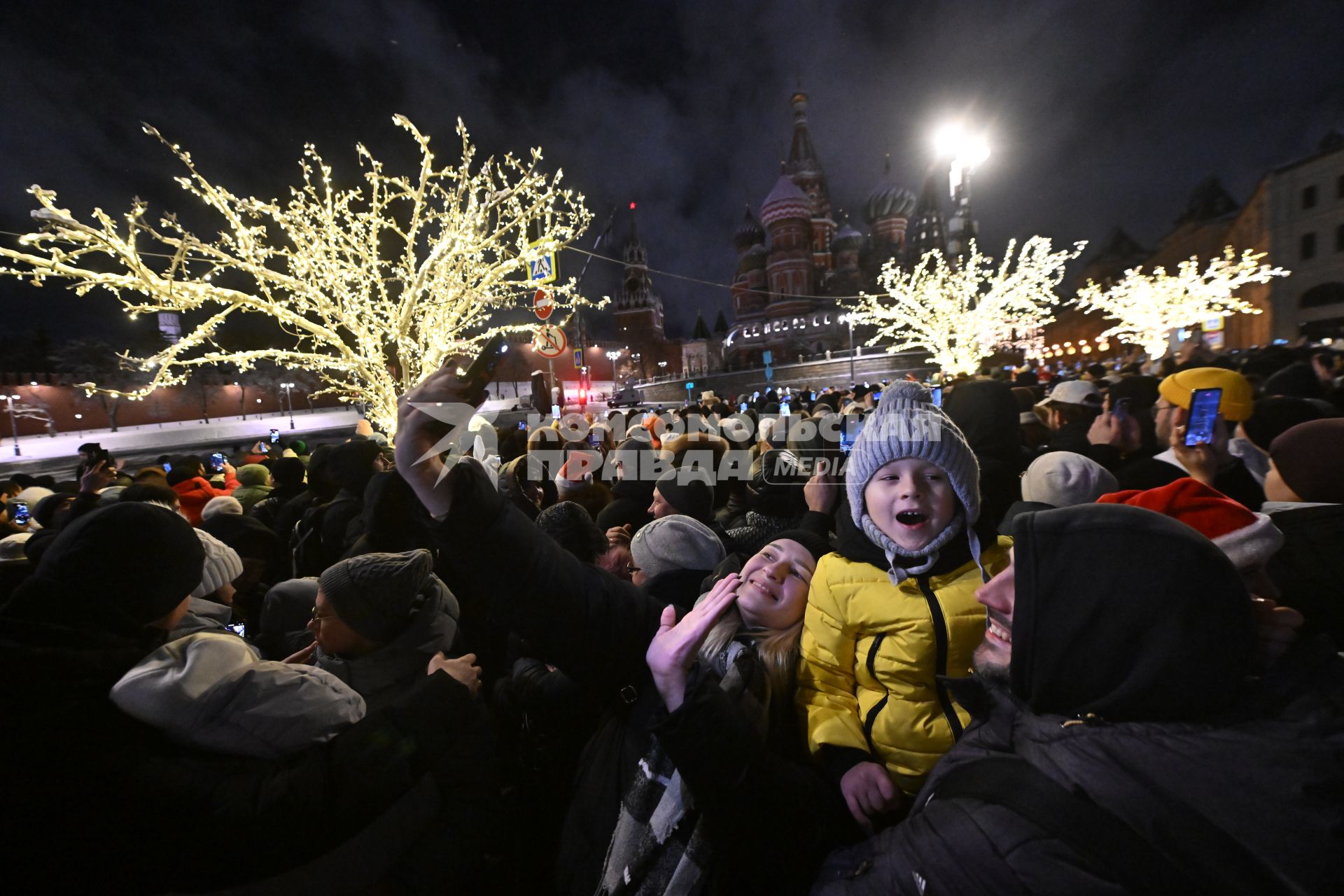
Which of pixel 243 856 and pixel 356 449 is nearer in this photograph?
pixel 243 856

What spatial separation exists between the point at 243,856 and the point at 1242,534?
299cm

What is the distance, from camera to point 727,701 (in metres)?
1.36

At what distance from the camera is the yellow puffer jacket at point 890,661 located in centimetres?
170

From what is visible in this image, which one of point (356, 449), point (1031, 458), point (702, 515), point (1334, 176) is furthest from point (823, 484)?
point (1334, 176)

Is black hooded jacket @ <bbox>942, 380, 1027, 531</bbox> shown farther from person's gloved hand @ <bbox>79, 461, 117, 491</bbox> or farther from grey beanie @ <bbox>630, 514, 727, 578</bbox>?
person's gloved hand @ <bbox>79, 461, 117, 491</bbox>

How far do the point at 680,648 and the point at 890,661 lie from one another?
872 millimetres

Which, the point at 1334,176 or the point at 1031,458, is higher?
the point at 1334,176

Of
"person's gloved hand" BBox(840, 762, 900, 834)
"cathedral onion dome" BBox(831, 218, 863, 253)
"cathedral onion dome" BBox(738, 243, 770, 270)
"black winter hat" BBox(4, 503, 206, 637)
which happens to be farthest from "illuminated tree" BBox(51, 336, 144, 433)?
"cathedral onion dome" BBox(831, 218, 863, 253)

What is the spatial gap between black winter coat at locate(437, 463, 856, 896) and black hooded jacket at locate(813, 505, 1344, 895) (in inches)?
12.3

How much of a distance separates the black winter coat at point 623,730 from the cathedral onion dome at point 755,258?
74252 mm

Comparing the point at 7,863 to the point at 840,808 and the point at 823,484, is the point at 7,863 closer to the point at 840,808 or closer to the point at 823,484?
the point at 840,808

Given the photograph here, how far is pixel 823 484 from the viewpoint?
13.1 feet

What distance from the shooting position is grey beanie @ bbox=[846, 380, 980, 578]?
6.53 feet

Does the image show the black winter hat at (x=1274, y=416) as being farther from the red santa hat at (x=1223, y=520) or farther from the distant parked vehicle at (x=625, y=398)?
the distant parked vehicle at (x=625, y=398)
